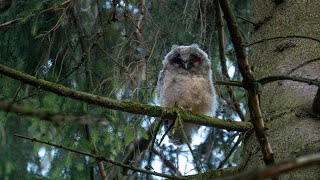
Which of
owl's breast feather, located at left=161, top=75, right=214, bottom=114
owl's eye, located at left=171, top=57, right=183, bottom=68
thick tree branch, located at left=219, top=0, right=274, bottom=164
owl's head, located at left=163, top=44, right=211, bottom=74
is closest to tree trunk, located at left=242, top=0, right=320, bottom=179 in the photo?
thick tree branch, located at left=219, top=0, right=274, bottom=164

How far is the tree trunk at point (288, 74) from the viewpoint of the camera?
237cm

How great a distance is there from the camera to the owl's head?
4.18 meters

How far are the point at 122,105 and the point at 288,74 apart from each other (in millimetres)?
791

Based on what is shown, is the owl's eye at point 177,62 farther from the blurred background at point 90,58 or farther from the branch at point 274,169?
the branch at point 274,169

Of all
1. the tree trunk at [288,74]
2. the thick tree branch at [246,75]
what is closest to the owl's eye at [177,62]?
the tree trunk at [288,74]

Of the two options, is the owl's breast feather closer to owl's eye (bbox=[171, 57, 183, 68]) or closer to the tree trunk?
owl's eye (bbox=[171, 57, 183, 68])

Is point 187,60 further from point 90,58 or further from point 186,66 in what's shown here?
point 90,58

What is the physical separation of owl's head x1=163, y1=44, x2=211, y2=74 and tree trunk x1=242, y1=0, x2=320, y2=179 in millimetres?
1058

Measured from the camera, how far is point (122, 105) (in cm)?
252

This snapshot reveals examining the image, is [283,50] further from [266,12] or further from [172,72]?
[172,72]

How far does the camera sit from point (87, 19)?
14.0 ft

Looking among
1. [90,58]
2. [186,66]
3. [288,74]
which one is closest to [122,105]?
[288,74]

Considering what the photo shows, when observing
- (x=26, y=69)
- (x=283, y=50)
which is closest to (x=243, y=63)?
(x=283, y=50)

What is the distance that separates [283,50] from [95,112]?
1520 millimetres
